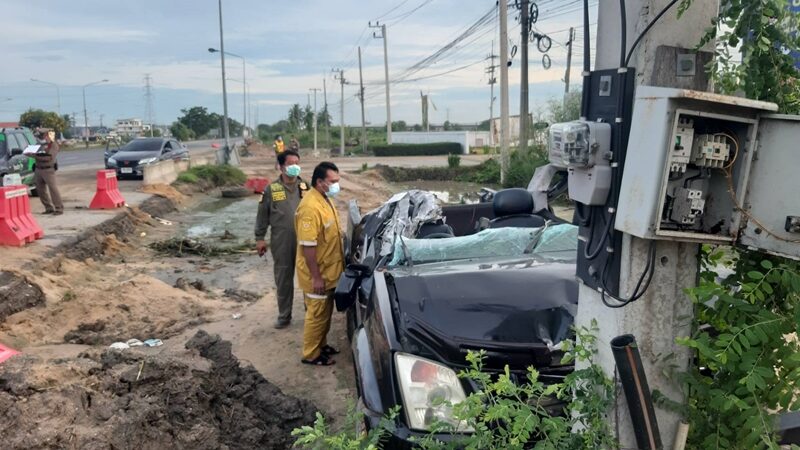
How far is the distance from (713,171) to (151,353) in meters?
4.98

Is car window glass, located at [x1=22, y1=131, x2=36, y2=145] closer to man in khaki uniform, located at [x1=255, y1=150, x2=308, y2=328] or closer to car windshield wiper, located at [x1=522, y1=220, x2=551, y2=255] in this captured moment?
man in khaki uniform, located at [x1=255, y1=150, x2=308, y2=328]

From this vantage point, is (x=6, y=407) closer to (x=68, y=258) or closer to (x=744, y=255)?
(x=744, y=255)

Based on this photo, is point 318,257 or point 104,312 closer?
point 318,257

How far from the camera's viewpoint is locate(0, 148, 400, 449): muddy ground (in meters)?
3.38

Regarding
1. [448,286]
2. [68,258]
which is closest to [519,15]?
[68,258]

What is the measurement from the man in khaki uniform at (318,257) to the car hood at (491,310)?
194 cm

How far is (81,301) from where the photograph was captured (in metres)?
7.36

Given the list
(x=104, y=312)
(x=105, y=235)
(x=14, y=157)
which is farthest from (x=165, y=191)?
(x=104, y=312)

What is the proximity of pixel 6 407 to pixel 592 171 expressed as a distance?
3275mm

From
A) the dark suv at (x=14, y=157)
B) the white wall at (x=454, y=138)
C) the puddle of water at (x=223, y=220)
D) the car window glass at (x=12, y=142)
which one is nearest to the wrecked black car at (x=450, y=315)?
the puddle of water at (x=223, y=220)

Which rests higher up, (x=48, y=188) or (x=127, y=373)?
(x=48, y=188)

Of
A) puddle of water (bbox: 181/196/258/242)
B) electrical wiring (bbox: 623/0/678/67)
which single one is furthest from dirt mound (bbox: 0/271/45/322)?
electrical wiring (bbox: 623/0/678/67)

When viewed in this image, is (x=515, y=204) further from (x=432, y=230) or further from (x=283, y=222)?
(x=283, y=222)

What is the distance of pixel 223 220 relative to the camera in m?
15.9
